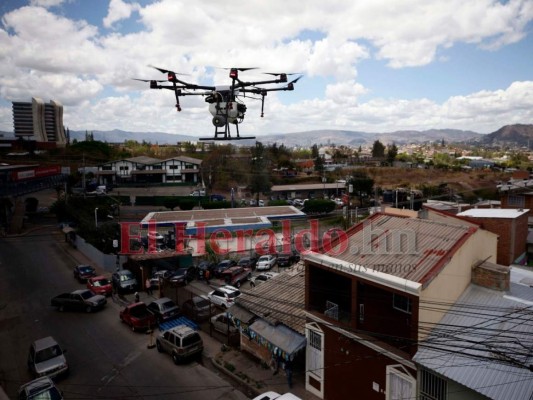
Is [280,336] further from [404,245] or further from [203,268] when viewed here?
[203,268]

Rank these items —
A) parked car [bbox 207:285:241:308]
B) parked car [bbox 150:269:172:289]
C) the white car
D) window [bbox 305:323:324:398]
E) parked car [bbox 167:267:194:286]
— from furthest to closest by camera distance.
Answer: the white car, parked car [bbox 167:267:194:286], parked car [bbox 150:269:172:289], parked car [bbox 207:285:241:308], window [bbox 305:323:324:398]

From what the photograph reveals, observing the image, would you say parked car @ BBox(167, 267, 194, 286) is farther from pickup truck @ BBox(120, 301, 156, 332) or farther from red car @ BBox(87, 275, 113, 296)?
pickup truck @ BBox(120, 301, 156, 332)

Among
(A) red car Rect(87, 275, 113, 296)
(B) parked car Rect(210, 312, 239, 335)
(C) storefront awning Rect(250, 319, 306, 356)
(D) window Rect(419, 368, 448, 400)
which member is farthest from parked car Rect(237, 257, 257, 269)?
(D) window Rect(419, 368, 448, 400)

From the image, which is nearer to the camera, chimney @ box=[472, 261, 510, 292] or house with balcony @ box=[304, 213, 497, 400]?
house with balcony @ box=[304, 213, 497, 400]

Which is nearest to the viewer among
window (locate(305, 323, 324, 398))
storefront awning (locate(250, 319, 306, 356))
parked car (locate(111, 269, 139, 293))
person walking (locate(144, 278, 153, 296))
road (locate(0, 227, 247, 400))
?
window (locate(305, 323, 324, 398))

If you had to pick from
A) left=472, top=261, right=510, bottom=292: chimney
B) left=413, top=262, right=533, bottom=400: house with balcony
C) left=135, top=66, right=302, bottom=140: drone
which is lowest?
left=413, top=262, right=533, bottom=400: house with balcony

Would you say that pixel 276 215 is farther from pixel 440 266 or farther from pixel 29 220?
pixel 440 266
